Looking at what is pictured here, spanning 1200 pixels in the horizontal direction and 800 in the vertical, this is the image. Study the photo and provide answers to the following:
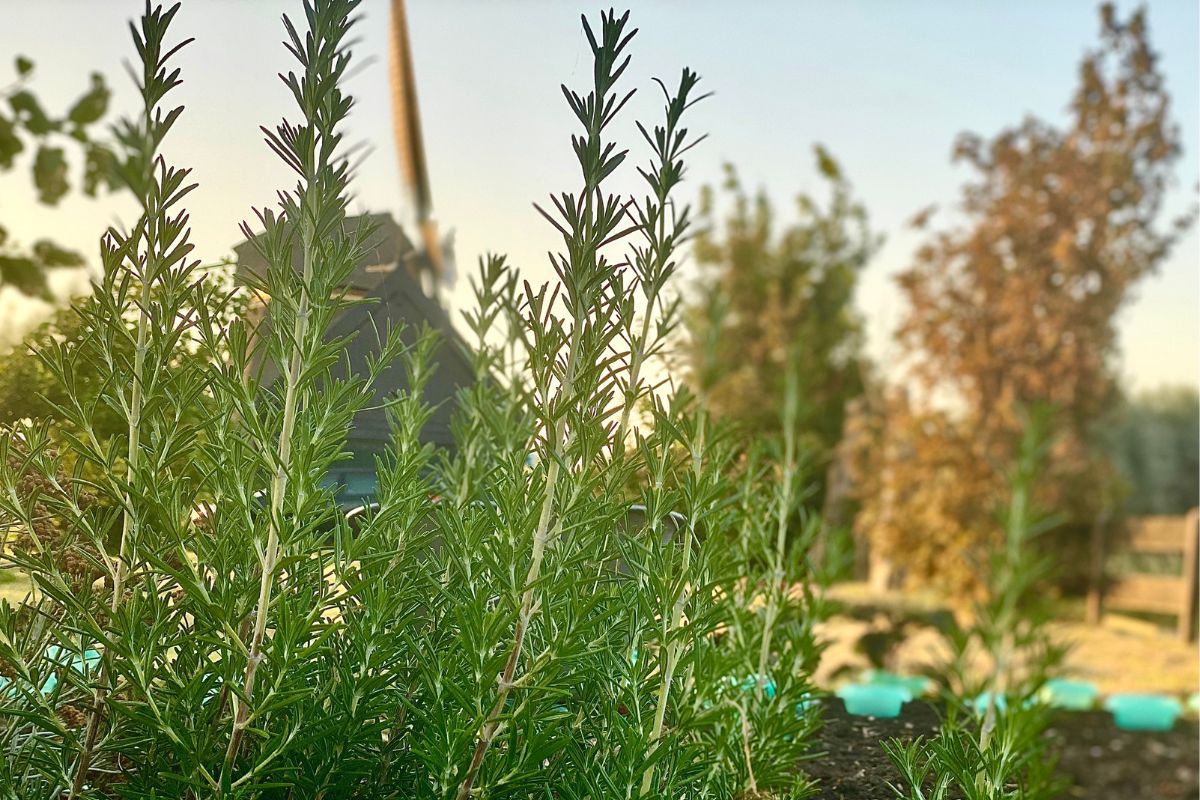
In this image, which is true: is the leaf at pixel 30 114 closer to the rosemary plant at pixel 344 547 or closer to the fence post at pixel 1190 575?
the rosemary plant at pixel 344 547

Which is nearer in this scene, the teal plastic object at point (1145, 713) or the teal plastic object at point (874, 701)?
the teal plastic object at point (874, 701)

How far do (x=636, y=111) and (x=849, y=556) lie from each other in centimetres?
41

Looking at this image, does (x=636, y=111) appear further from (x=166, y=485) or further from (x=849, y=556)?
(x=849, y=556)

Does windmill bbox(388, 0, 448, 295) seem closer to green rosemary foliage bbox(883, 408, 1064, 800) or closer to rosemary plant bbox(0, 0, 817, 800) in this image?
rosemary plant bbox(0, 0, 817, 800)

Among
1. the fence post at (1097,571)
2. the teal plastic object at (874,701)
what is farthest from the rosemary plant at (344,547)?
the fence post at (1097,571)

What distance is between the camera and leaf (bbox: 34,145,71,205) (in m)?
0.70

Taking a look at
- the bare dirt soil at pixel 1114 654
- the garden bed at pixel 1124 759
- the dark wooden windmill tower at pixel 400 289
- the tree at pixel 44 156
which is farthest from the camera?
the bare dirt soil at pixel 1114 654

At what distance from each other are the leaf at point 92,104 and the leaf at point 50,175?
3cm

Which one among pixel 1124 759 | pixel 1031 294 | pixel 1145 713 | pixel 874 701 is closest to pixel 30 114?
pixel 874 701

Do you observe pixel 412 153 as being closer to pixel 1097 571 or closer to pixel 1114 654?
pixel 1114 654

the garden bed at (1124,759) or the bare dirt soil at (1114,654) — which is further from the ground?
the bare dirt soil at (1114,654)

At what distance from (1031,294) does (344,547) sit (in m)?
5.45

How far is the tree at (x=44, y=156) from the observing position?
70 cm

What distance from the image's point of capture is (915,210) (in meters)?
5.90
